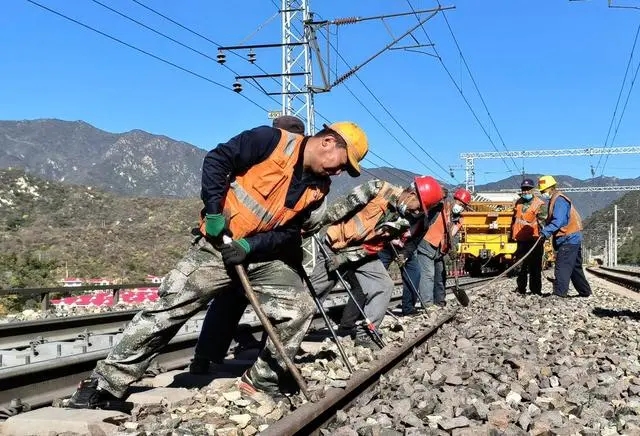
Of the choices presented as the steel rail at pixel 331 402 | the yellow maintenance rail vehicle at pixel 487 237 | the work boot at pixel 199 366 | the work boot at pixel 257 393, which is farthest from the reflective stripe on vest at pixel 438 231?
the yellow maintenance rail vehicle at pixel 487 237

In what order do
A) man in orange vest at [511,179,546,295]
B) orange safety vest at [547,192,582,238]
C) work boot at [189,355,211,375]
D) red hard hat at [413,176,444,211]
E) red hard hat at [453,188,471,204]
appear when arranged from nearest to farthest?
work boot at [189,355,211,375] → red hard hat at [413,176,444,211] → orange safety vest at [547,192,582,238] → red hard hat at [453,188,471,204] → man in orange vest at [511,179,546,295]

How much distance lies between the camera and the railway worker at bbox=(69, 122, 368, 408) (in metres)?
4.23

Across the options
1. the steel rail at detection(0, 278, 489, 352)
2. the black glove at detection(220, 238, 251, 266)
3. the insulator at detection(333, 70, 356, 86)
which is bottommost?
the steel rail at detection(0, 278, 489, 352)

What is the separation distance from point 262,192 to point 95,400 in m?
1.53

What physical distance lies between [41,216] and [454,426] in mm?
46728

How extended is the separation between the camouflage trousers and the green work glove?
0.88 ft

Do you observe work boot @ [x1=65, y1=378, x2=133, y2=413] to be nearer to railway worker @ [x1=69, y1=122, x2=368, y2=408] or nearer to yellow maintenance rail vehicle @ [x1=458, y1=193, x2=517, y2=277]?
railway worker @ [x1=69, y1=122, x2=368, y2=408]

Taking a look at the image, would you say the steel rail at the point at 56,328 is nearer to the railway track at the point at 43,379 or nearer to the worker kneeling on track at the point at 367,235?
the railway track at the point at 43,379

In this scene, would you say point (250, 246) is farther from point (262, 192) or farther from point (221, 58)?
point (221, 58)

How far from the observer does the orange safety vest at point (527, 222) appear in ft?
44.1

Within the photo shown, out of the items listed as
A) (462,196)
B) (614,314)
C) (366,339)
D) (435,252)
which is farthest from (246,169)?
(462,196)

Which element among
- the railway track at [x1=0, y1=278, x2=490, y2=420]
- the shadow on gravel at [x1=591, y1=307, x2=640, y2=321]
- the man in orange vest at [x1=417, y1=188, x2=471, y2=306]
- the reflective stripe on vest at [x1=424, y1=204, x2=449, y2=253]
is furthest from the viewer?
the reflective stripe on vest at [x1=424, y1=204, x2=449, y2=253]

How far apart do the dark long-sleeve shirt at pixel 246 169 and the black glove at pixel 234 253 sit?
112 mm

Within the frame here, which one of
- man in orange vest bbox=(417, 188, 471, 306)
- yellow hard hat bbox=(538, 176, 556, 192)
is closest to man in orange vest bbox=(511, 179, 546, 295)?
yellow hard hat bbox=(538, 176, 556, 192)
